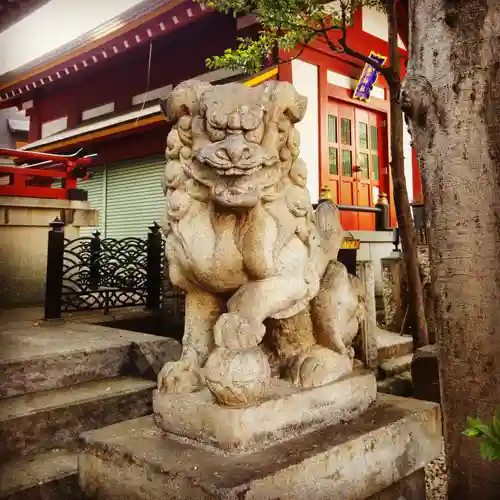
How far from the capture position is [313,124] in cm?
852

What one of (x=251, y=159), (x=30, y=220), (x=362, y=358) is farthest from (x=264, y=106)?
(x=30, y=220)

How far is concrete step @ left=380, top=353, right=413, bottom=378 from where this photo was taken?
4.88 metres

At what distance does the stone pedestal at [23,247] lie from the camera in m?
6.74

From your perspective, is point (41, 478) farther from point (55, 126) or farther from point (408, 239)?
point (55, 126)

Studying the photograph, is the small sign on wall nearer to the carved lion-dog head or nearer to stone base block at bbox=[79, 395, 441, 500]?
the carved lion-dog head

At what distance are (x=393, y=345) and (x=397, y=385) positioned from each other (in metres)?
0.62

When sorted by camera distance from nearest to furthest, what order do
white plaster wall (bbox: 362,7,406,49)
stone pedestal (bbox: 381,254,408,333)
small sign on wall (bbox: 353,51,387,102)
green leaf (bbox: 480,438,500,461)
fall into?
green leaf (bbox: 480,438,500,461)
stone pedestal (bbox: 381,254,408,333)
small sign on wall (bbox: 353,51,387,102)
white plaster wall (bbox: 362,7,406,49)

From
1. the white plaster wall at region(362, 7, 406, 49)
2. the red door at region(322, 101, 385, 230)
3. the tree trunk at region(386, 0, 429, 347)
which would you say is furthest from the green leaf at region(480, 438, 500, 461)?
the white plaster wall at region(362, 7, 406, 49)

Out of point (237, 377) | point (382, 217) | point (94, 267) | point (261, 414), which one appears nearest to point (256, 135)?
point (237, 377)

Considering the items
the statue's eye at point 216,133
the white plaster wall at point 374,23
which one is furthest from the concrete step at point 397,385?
the white plaster wall at point 374,23

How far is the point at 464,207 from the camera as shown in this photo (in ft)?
7.70

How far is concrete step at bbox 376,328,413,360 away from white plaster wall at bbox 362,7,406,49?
635cm

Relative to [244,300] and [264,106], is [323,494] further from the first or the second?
[264,106]

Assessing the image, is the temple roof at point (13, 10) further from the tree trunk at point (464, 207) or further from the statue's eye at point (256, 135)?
the tree trunk at point (464, 207)
